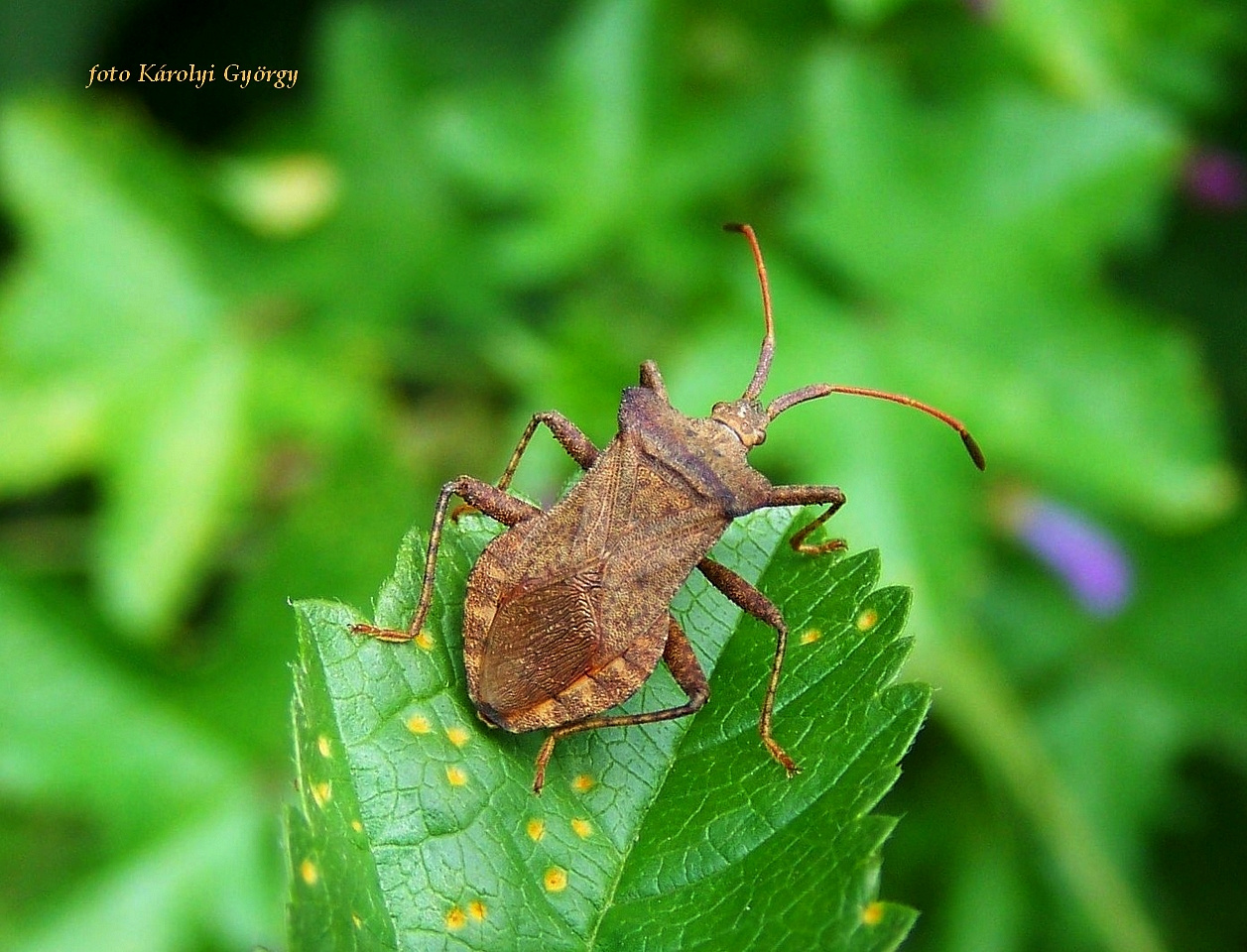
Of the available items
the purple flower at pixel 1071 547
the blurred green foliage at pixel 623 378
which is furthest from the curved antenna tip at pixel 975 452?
the purple flower at pixel 1071 547

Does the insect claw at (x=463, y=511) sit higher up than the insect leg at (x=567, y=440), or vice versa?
the insect leg at (x=567, y=440)

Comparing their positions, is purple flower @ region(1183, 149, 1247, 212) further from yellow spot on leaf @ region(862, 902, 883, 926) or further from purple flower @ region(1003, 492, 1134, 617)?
yellow spot on leaf @ region(862, 902, 883, 926)

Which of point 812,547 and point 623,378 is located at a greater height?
point 623,378

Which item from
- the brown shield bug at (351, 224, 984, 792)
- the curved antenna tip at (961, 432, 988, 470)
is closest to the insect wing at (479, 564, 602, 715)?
the brown shield bug at (351, 224, 984, 792)

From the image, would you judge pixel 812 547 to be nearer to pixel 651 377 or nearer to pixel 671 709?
pixel 671 709

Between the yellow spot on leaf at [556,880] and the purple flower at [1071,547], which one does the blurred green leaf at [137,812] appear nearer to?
the yellow spot on leaf at [556,880]

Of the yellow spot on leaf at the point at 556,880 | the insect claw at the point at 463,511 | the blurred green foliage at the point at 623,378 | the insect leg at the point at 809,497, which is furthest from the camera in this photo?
the blurred green foliage at the point at 623,378

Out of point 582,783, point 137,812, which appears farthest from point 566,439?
point 137,812
